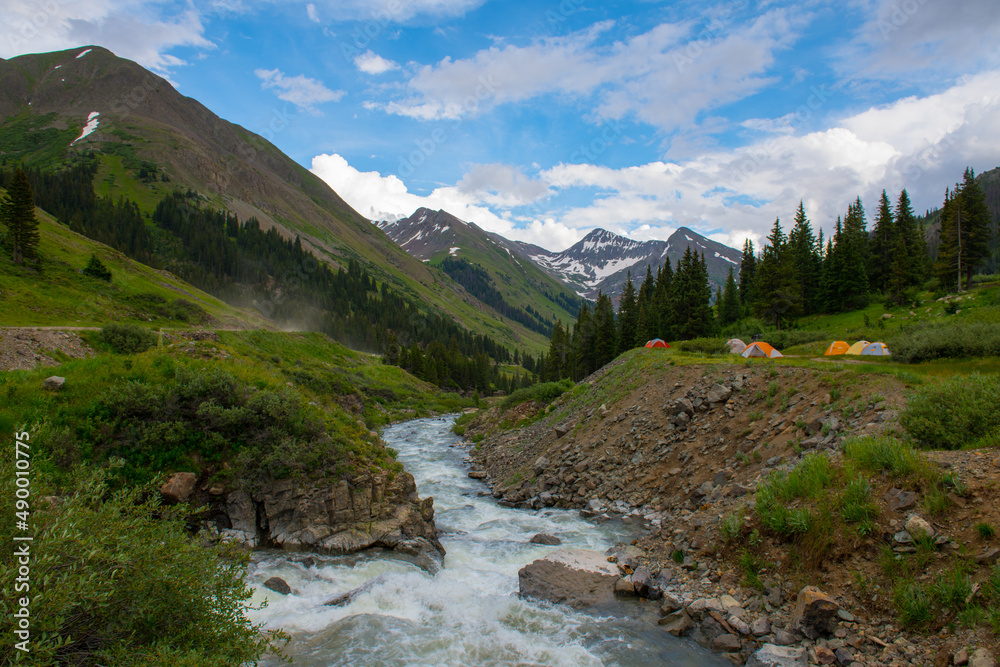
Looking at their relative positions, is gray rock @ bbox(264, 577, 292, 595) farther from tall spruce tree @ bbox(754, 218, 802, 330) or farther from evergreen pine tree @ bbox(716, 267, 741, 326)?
evergreen pine tree @ bbox(716, 267, 741, 326)

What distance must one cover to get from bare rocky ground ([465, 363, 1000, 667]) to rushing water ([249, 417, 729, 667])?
1.41m

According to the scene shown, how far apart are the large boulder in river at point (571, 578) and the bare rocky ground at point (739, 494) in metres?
0.80

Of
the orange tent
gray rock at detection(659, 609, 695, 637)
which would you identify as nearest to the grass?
gray rock at detection(659, 609, 695, 637)

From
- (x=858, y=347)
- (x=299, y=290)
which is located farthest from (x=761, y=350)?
(x=299, y=290)

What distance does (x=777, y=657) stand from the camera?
333 inches

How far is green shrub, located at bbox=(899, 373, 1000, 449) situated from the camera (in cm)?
1099

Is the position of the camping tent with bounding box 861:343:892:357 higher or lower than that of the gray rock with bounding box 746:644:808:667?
higher

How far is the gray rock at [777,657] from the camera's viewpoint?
8.28 metres

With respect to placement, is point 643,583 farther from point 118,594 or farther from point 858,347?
point 858,347

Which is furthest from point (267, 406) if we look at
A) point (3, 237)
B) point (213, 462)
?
point (3, 237)

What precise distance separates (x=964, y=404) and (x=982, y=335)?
39.0 ft

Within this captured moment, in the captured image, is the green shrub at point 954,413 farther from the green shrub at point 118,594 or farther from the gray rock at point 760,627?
the green shrub at point 118,594

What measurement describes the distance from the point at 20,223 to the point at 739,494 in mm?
62403

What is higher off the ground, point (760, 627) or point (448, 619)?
point (760, 627)
